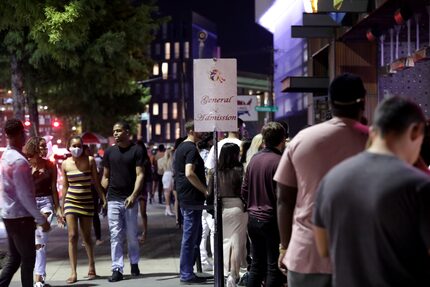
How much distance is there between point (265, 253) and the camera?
25.6 feet

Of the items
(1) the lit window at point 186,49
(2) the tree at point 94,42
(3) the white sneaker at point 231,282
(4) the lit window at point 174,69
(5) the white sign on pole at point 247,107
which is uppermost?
(1) the lit window at point 186,49

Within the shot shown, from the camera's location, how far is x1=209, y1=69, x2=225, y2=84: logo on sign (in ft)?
28.5

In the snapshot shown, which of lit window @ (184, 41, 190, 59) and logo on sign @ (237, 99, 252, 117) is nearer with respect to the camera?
logo on sign @ (237, 99, 252, 117)

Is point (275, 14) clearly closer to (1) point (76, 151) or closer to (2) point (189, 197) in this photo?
(1) point (76, 151)

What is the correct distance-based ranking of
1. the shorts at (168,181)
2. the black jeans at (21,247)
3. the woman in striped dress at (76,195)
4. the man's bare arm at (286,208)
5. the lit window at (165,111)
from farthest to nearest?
the lit window at (165,111), the shorts at (168,181), the woman in striped dress at (76,195), the black jeans at (21,247), the man's bare arm at (286,208)

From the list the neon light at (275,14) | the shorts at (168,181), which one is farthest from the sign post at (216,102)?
the neon light at (275,14)

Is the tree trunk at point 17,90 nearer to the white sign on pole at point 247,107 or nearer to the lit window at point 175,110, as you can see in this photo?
the white sign on pole at point 247,107

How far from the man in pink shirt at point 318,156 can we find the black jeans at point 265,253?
9.67ft

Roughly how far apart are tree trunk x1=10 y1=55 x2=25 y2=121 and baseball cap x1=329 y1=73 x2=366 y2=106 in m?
14.4

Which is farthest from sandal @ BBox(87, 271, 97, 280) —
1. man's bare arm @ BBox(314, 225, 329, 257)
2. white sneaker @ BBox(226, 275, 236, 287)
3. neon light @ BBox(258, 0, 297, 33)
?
neon light @ BBox(258, 0, 297, 33)

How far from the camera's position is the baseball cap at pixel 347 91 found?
438 cm

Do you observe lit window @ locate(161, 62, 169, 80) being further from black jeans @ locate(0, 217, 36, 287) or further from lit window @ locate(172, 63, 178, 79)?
black jeans @ locate(0, 217, 36, 287)

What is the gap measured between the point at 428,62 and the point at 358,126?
34.7ft

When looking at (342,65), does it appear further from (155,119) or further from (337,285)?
(155,119)
